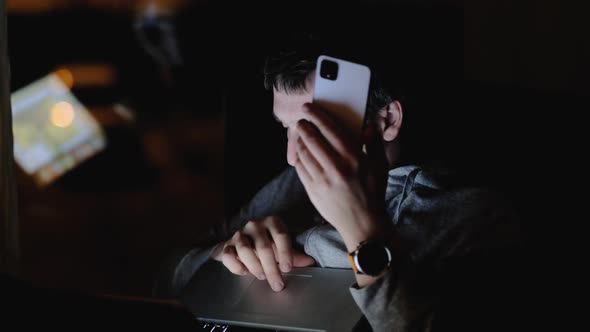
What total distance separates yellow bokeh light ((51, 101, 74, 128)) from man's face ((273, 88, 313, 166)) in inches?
85.0

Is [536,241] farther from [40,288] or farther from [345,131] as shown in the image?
[40,288]

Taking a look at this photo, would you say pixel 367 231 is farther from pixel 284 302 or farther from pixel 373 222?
pixel 284 302

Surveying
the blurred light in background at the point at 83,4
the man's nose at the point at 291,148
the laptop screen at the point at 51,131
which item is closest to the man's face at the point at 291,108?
the man's nose at the point at 291,148

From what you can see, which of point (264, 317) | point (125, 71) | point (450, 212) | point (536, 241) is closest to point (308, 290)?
point (264, 317)

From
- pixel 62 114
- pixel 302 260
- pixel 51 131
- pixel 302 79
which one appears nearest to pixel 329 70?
pixel 302 79

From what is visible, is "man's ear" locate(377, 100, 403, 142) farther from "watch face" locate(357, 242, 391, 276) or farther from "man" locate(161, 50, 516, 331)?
"watch face" locate(357, 242, 391, 276)

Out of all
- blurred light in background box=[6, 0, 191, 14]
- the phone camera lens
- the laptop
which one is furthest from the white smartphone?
blurred light in background box=[6, 0, 191, 14]

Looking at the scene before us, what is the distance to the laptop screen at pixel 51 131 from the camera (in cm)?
278

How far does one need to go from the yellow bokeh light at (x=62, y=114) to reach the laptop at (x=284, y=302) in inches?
82.7

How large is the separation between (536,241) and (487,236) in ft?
0.38

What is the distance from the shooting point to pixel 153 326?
63 centimetres

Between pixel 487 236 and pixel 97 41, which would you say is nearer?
pixel 487 236

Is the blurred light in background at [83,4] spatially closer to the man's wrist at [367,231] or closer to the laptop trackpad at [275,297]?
the laptop trackpad at [275,297]

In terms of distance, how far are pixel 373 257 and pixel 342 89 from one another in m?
A: 0.27
